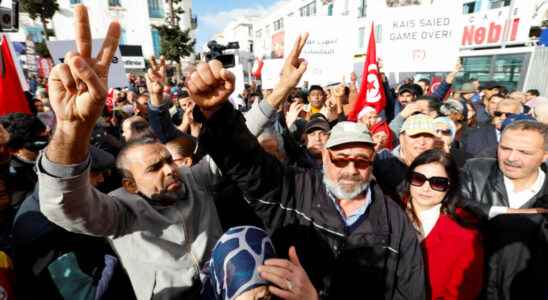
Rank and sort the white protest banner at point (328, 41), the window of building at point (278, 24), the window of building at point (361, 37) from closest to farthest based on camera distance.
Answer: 1. the white protest banner at point (328, 41)
2. the window of building at point (361, 37)
3. the window of building at point (278, 24)

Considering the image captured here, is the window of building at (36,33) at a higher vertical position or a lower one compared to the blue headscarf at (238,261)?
higher

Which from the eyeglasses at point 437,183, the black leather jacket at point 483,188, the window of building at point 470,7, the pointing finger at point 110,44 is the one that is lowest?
the black leather jacket at point 483,188

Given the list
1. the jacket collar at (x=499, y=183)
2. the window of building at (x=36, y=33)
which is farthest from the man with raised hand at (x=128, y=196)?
the window of building at (x=36, y=33)

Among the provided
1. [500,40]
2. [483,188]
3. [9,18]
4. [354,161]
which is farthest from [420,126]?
[500,40]

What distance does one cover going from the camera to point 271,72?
747 cm

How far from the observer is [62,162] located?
1022 millimetres

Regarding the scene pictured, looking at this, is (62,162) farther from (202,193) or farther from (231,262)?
(202,193)

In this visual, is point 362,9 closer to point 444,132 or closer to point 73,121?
point 444,132

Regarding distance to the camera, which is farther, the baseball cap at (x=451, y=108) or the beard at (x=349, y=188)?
the baseball cap at (x=451, y=108)

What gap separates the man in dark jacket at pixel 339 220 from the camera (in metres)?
1.52

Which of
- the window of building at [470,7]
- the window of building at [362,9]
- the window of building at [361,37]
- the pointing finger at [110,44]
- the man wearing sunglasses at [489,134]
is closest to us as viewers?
the pointing finger at [110,44]

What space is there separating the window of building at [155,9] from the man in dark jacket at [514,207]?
3648 centimetres

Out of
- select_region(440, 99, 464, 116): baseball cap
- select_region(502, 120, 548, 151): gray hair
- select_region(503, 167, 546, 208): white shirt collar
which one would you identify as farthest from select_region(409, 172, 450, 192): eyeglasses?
select_region(440, 99, 464, 116): baseball cap

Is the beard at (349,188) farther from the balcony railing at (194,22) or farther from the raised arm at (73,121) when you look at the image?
the balcony railing at (194,22)
